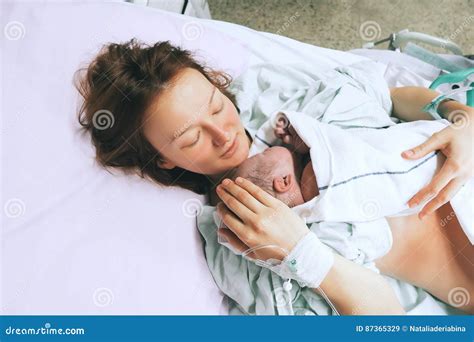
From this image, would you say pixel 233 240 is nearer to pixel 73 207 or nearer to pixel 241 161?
pixel 241 161

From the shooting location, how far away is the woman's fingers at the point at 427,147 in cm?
81

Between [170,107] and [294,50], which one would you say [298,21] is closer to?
[294,50]

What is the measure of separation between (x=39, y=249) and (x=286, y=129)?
444 mm

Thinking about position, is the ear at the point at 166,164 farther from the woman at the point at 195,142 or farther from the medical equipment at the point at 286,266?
the medical equipment at the point at 286,266

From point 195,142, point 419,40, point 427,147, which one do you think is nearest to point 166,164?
point 195,142

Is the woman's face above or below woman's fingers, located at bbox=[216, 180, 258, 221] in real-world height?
above

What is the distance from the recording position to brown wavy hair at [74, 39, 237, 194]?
0.86 metres

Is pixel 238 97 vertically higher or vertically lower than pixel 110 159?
higher

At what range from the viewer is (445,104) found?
3.05 feet

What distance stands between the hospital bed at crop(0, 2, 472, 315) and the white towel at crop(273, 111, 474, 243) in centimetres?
20

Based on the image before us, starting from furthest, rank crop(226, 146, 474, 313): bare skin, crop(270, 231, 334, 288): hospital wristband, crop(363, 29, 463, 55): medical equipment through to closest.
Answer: crop(363, 29, 463, 55): medical equipment, crop(226, 146, 474, 313): bare skin, crop(270, 231, 334, 288): hospital wristband

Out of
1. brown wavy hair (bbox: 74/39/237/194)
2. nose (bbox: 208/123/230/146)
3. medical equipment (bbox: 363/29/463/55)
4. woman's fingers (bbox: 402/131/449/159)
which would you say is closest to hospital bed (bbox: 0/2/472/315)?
brown wavy hair (bbox: 74/39/237/194)

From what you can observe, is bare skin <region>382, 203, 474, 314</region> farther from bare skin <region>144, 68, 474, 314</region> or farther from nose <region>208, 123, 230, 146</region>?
nose <region>208, 123, 230, 146</region>
